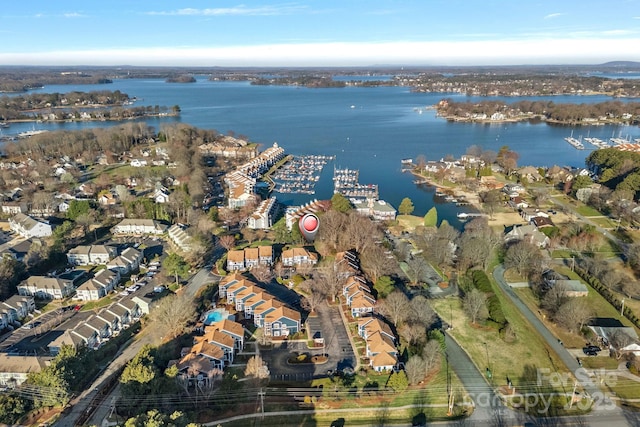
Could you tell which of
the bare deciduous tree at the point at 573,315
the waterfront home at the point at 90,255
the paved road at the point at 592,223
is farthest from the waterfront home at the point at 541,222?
the waterfront home at the point at 90,255

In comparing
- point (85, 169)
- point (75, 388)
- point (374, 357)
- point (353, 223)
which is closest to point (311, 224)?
point (353, 223)

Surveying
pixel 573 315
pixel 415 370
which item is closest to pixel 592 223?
pixel 573 315

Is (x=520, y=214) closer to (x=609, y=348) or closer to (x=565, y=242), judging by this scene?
(x=565, y=242)

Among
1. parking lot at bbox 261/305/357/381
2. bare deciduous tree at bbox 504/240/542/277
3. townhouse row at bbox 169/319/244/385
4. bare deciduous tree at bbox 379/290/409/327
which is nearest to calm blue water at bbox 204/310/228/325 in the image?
townhouse row at bbox 169/319/244/385

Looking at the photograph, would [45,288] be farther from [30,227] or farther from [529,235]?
[529,235]

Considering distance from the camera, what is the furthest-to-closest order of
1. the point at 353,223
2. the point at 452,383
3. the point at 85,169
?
the point at 85,169, the point at 353,223, the point at 452,383

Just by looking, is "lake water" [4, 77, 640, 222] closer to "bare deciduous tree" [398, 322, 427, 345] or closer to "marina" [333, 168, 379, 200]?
"marina" [333, 168, 379, 200]
